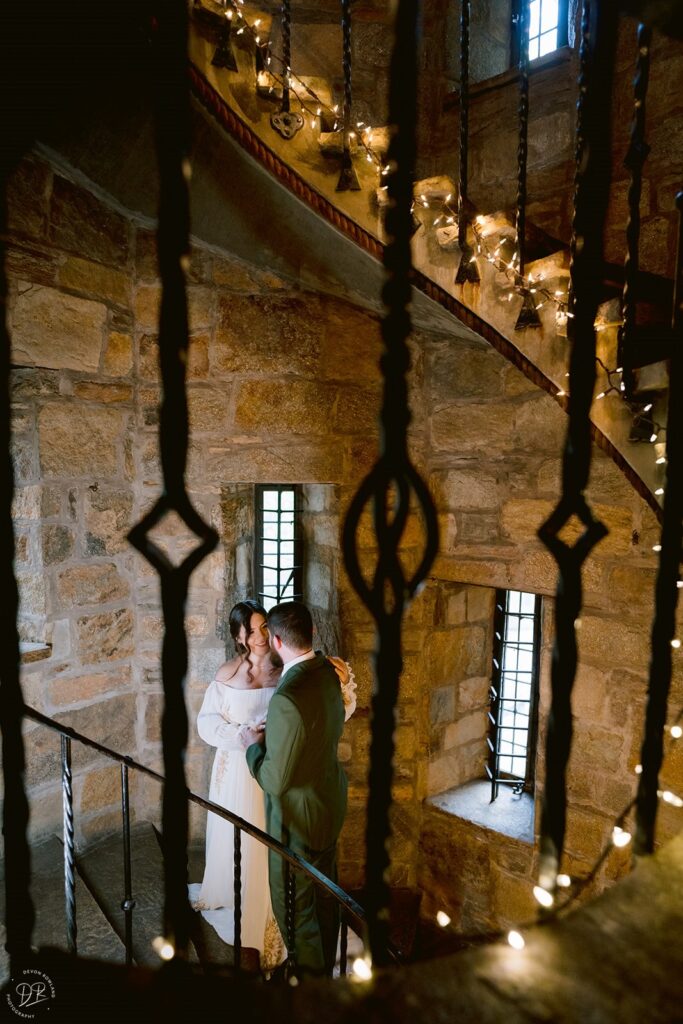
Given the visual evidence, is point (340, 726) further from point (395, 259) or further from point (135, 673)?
point (395, 259)

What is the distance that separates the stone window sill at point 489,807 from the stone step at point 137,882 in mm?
1729

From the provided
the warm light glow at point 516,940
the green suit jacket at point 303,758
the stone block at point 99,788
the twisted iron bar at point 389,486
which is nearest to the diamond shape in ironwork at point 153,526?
the twisted iron bar at point 389,486

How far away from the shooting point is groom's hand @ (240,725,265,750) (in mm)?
3027

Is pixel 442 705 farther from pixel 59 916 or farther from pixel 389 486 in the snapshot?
pixel 389 486

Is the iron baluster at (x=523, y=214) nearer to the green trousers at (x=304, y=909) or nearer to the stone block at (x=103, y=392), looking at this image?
the stone block at (x=103, y=392)

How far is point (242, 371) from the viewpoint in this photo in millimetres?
3316

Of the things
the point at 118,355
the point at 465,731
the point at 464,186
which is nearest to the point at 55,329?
the point at 118,355

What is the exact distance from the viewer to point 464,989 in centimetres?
58

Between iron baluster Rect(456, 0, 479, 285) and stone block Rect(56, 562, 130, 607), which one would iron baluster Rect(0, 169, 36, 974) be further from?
stone block Rect(56, 562, 130, 607)

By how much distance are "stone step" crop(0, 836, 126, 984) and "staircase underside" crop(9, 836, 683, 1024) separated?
2.35 metres

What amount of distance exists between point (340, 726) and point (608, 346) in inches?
83.1

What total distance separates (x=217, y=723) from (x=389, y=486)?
9.19ft

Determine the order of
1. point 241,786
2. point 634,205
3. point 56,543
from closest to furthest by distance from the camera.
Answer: point 634,205 → point 56,543 → point 241,786

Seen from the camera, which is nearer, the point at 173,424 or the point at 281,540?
the point at 173,424
